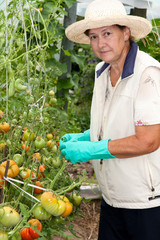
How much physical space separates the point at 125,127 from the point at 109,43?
0.34 metres

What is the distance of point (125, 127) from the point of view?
4.42ft

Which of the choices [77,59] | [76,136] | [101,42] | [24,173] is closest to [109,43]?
[101,42]

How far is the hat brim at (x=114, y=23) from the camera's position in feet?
4.36

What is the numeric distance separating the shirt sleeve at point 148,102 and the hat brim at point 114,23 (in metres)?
0.26

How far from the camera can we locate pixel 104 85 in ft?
5.07

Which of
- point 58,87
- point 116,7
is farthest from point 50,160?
point 58,87

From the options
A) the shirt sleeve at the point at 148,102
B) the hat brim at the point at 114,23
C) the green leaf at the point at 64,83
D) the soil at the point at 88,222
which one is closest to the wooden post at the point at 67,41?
the green leaf at the point at 64,83

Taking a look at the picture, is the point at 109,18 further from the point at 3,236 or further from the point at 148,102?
the point at 3,236

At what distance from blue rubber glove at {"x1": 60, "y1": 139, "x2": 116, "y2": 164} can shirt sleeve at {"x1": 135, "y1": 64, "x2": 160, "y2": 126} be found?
16 centimetres

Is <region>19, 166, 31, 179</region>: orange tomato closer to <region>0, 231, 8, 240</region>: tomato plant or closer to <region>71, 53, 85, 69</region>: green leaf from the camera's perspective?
<region>0, 231, 8, 240</region>: tomato plant

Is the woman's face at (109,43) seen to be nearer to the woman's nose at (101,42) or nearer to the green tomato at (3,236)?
the woman's nose at (101,42)

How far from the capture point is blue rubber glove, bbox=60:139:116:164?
1.28 meters

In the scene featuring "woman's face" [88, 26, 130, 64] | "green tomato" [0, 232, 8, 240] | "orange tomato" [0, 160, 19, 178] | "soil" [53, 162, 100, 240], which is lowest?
"soil" [53, 162, 100, 240]

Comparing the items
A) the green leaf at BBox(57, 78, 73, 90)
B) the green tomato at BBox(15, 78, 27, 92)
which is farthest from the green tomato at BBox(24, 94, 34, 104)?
the green leaf at BBox(57, 78, 73, 90)
